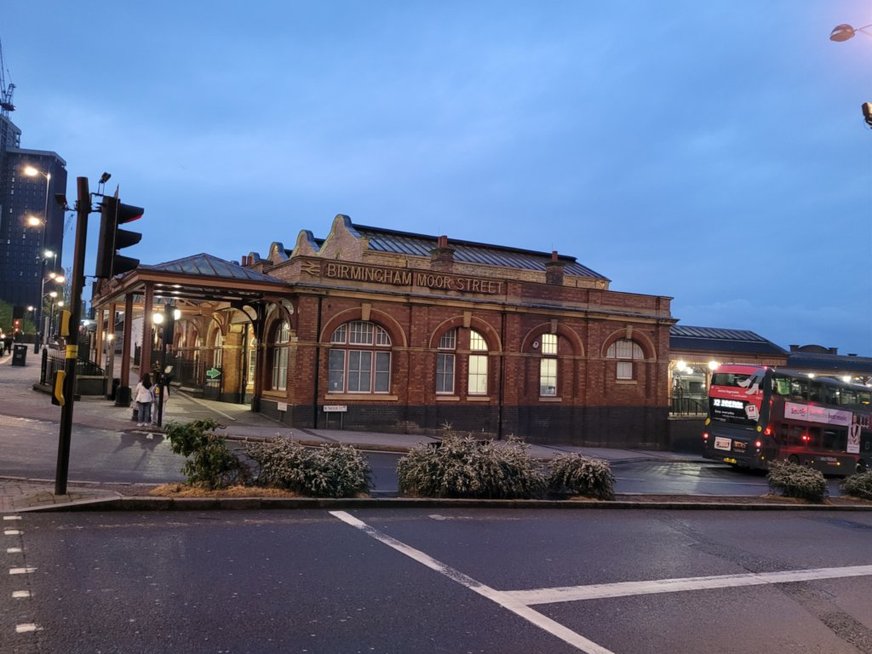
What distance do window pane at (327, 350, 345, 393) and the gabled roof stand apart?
343 cm

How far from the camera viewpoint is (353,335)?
25.2 meters

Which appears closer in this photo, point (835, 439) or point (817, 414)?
point (817, 414)

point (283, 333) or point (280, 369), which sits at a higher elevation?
point (283, 333)

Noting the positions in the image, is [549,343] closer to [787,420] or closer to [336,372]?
[787,420]

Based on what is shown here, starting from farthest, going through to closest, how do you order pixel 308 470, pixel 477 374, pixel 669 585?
pixel 477 374 < pixel 308 470 < pixel 669 585

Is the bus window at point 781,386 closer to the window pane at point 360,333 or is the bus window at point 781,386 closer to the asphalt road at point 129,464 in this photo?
the asphalt road at point 129,464

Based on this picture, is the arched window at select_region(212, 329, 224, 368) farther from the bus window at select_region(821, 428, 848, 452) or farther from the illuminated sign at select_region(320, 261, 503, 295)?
the bus window at select_region(821, 428, 848, 452)

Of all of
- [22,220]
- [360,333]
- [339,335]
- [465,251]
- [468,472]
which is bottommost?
[468,472]

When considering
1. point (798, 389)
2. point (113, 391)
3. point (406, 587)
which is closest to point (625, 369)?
point (798, 389)

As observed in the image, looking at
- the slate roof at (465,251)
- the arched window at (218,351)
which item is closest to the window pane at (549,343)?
the slate roof at (465,251)

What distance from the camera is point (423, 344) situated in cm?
2611

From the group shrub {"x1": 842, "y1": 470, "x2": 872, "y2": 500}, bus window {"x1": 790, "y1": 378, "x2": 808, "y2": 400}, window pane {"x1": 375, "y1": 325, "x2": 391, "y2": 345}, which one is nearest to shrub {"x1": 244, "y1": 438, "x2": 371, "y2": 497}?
shrub {"x1": 842, "y1": 470, "x2": 872, "y2": 500}

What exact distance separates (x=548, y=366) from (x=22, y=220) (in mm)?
85563

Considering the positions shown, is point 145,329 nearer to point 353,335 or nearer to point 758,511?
point 353,335
